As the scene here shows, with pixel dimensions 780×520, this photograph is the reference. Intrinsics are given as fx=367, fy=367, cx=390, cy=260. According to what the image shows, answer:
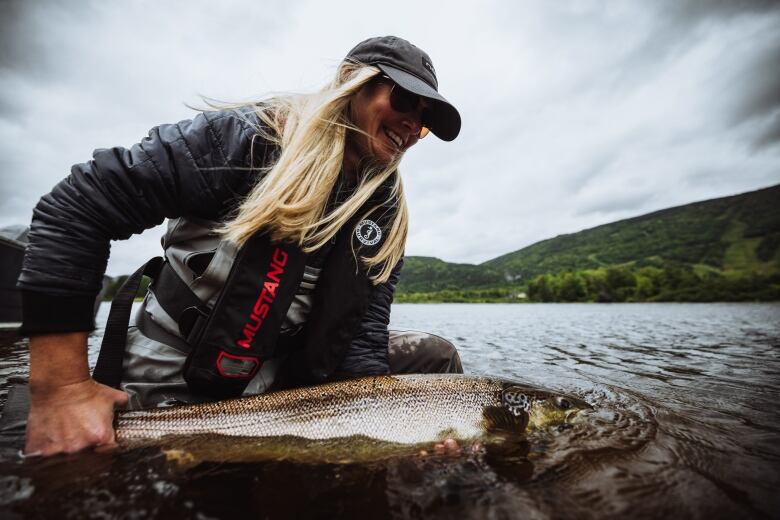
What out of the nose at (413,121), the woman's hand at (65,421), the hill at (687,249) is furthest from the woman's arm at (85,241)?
the hill at (687,249)

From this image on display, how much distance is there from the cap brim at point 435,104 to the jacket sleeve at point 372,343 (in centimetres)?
147

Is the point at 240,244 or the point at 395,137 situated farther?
the point at 395,137

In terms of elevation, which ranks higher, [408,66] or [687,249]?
[687,249]

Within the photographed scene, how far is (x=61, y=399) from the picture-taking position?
1840mm

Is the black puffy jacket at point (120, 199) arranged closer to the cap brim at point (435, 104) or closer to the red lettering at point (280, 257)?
the red lettering at point (280, 257)

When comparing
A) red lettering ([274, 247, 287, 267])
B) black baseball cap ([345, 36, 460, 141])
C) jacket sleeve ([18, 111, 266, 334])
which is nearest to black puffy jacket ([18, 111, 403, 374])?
jacket sleeve ([18, 111, 266, 334])

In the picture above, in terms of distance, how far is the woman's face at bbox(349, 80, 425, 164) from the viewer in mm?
2768

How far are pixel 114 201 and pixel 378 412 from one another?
207 cm

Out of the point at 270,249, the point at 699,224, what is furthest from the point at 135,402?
the point at 699,224

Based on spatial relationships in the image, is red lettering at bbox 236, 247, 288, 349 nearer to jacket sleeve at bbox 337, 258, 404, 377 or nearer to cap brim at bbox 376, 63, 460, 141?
jacket sleeve at bbox 337, 258, 404, 377

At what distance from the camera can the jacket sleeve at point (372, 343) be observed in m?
3.26

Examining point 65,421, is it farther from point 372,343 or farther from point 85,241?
point 372,343

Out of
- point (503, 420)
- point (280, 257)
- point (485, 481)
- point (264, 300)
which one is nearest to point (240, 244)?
point (280, 257)

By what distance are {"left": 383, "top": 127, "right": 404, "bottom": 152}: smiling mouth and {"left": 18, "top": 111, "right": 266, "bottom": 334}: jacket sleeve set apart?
3.38ft
